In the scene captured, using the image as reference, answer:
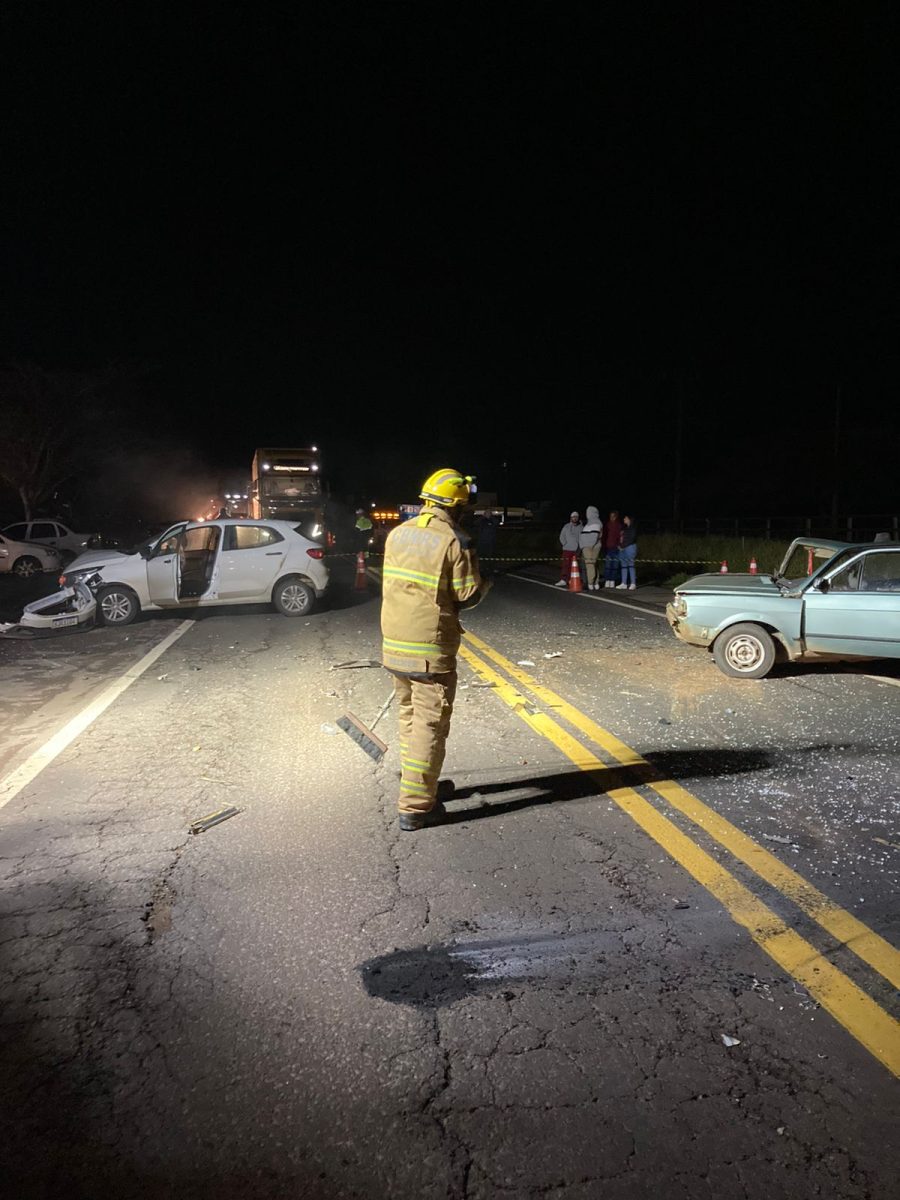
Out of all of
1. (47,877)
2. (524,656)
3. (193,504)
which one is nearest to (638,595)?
(524,656)

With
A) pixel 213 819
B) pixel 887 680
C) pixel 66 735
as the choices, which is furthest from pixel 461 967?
pixel 887 680

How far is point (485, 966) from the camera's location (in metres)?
3.03

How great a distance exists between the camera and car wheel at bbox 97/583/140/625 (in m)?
12.2

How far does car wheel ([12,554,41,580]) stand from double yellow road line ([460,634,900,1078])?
70.5 feet

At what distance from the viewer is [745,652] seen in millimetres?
8125

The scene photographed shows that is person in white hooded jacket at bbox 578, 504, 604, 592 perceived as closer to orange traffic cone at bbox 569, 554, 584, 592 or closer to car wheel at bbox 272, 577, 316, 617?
orange traffic cone at bbox 569, 554, 584, 592

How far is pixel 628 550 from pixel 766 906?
49.6 feet

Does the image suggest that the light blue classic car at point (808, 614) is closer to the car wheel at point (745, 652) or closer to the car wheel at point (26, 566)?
the car wheel at point (745, 652)

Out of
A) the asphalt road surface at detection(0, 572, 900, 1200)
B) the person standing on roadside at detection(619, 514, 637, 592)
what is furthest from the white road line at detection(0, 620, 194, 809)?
the person standing on roadside at detection(619, 514, 637, 592)

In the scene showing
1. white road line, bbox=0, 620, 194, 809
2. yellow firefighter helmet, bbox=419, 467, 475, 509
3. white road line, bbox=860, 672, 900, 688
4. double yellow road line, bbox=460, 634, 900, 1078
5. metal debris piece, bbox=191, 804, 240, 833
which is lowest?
white road line, bbox=0, 620, 194, 809

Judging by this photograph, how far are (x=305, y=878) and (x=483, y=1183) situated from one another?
189 cm

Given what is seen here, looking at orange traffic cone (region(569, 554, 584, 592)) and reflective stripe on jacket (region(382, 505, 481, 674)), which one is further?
orange traffic cone (region(569, 554, 584, 592))

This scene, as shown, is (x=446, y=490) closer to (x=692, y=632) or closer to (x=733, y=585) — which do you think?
(x=692, y=632)

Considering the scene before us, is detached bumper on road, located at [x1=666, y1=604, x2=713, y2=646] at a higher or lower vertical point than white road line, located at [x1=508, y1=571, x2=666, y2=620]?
higher
